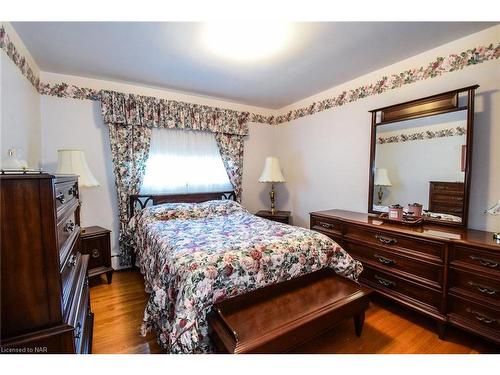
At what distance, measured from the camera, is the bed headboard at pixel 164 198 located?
9.94 ft

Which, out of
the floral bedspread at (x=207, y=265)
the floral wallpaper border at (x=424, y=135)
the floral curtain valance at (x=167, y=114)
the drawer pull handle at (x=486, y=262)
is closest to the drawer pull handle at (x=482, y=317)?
the drawer pull handle at (x=486, y=262)

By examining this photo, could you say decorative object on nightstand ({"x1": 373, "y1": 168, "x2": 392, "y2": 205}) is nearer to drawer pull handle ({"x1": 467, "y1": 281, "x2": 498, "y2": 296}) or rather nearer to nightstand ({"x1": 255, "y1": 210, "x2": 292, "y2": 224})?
drawer pull handle ({"x1": 467, "y1": 281, "x2": 498, "y2": 296})

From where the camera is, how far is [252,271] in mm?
1614

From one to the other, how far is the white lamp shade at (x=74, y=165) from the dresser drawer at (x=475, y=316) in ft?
10.7

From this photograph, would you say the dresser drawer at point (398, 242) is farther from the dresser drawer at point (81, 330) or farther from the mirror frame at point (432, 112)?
the dresser drawer at point (81, 330)

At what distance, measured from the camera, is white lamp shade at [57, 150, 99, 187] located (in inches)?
89.7

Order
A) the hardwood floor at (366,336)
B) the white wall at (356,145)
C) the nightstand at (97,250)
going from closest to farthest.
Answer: the hardwood floor at (366,336), the white wall at (356,145), the nightstand at (97,250)

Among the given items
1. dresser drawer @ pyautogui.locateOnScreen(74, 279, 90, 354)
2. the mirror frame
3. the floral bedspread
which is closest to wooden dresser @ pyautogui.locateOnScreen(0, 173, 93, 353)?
dresser drawer @ pyautogui.locateOnScreen(74, 279, 90, 354)

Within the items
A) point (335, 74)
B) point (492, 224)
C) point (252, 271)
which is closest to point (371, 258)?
point (492, 224)

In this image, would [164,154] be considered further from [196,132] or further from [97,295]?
[97,295]

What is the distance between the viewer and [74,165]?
2.30 meters

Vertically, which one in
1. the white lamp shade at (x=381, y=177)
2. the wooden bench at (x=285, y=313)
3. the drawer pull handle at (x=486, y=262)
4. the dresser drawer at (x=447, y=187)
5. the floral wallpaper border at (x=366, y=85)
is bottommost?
the wooden bench at (x=285, y=313)

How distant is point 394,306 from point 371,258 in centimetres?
50

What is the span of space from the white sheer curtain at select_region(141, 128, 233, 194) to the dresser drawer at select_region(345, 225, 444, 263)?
2053mm
